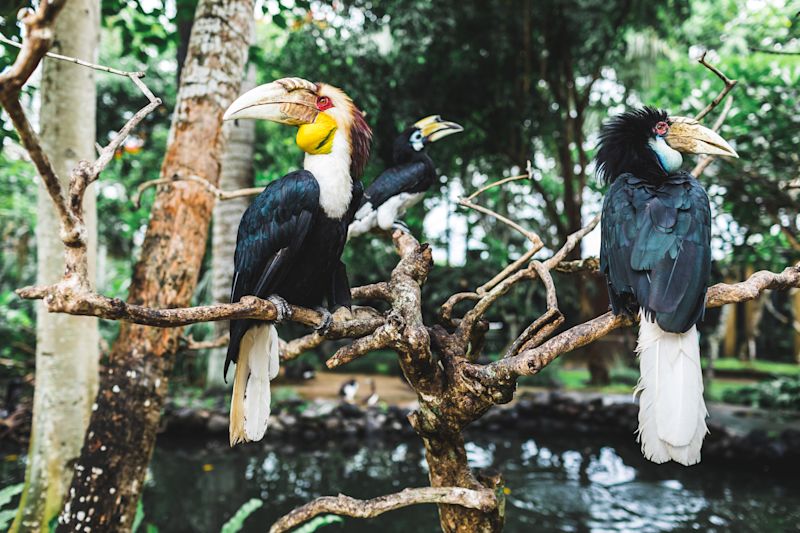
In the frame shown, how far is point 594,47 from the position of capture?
6828mm

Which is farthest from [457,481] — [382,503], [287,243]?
[287,243]

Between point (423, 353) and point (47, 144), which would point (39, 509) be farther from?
point (423, 353)

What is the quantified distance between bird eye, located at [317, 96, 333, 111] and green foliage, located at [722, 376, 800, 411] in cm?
722

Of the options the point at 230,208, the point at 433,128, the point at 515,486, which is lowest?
the point at 515,486

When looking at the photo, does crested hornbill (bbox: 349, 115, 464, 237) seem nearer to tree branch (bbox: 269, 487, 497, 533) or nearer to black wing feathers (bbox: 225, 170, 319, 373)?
black wing feathers (bbox: 225, 170, 319, 373)

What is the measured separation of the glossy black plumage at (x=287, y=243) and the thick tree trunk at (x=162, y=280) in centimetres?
59

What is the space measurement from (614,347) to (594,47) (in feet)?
14.8

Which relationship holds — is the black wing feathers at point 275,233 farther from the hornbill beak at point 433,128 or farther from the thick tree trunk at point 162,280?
the hornbill beak at point 433,128

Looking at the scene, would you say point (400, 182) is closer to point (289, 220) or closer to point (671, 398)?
point (289, 220)

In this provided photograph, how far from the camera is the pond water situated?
4.18 meters

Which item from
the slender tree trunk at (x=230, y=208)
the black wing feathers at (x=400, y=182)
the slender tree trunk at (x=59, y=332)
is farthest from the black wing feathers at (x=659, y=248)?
the slender tree trunk at (x=230, y=208)

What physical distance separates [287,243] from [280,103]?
0.45m

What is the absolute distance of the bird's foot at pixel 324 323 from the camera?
69.8 inches

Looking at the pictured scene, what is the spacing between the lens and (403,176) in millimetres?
3730
